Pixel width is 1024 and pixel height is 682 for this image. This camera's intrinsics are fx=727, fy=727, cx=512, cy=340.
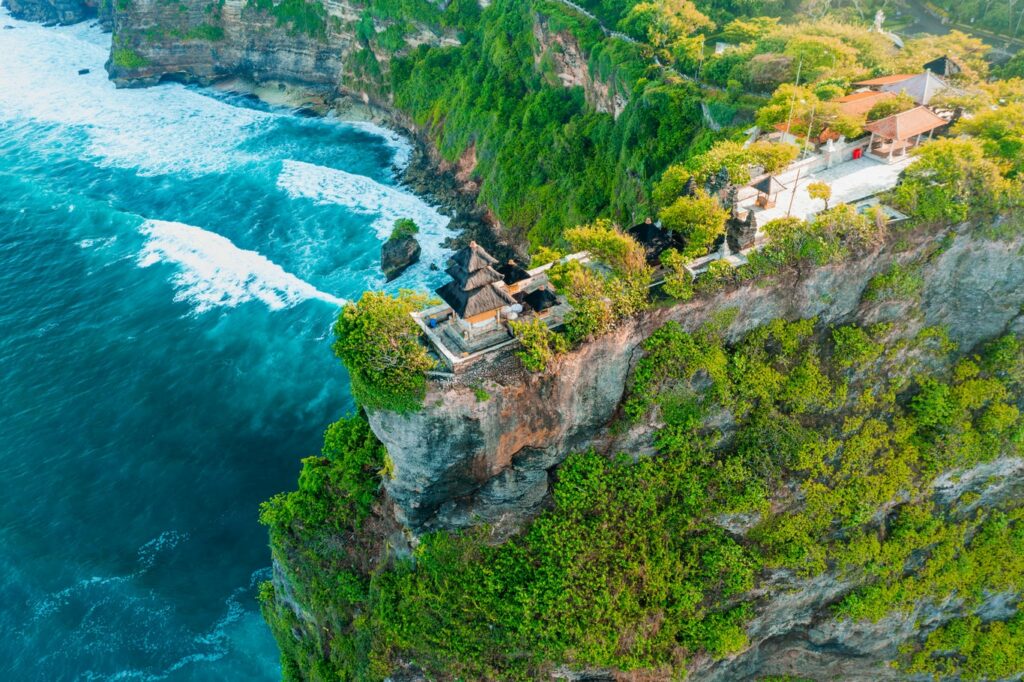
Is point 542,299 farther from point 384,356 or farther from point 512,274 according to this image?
point 384,356

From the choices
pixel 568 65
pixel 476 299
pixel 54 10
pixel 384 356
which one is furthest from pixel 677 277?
pixel 54 10

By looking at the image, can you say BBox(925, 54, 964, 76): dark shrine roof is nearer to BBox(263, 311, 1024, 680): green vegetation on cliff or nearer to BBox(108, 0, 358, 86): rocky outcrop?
BBox(263, 311, 1024, 680): green vegetation on cliff

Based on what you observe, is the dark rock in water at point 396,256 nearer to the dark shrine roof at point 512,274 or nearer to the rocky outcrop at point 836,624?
the dark shrine roof at point 512,274

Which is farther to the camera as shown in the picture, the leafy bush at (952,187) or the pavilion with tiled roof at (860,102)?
the pavilion with tiled roof at (860,102)

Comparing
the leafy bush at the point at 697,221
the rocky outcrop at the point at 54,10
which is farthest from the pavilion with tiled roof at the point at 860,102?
the rocky outcrop at the point at 54,10

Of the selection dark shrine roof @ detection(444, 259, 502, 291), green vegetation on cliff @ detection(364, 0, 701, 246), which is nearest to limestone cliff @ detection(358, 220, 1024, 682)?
dark shrine roof @ detection(444, 259, 502, 291)

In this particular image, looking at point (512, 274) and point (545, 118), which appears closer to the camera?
point (512, 274)

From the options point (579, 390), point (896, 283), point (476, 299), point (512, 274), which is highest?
point (896, 283)
